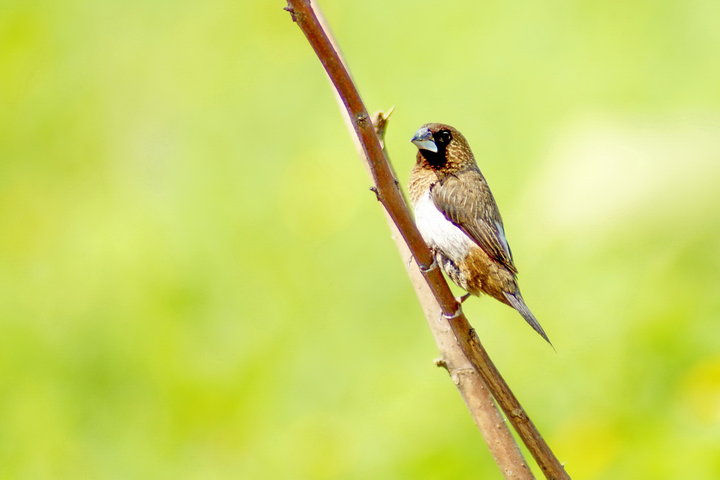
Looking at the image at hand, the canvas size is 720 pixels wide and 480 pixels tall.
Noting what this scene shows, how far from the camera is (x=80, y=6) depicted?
28.9 ft

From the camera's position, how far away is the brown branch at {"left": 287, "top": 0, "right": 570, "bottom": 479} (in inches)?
85.4

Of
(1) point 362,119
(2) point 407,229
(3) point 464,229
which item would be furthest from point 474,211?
(1) point 362,119

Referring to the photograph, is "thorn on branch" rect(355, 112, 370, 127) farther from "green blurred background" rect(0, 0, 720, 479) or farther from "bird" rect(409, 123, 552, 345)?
"green blurred background" rect(0, 0, 720, 479)

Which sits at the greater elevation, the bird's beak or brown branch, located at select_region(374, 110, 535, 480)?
the bird's beak

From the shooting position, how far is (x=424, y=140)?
3576 millimetres

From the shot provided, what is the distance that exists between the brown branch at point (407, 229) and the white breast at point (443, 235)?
32.4 inches

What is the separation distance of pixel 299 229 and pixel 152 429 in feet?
5.93

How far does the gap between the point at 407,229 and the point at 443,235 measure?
3.58 feet

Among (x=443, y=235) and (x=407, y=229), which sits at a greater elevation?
(x=443, y=235)

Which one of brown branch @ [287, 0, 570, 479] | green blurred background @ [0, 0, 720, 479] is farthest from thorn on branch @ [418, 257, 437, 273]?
green blurred background @ [0, 0, 720, 479]

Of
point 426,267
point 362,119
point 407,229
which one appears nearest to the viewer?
point 362,119

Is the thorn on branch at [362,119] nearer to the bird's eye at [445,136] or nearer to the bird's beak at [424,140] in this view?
the bird's beak at [424,140]

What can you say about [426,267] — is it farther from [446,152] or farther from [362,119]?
[446,152]

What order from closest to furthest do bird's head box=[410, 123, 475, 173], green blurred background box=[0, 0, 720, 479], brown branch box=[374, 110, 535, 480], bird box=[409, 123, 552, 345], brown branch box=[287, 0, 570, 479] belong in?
1. brown branch box=[287, 0, 570, 479]
2. brown branch box=[374, 110, 535, 480]
3. bird box=[409, 123, 552, 345]
4. bird's head box=[410, 123, 475, 173]
5. green blurred background box=[0, 0, 720, 479]
